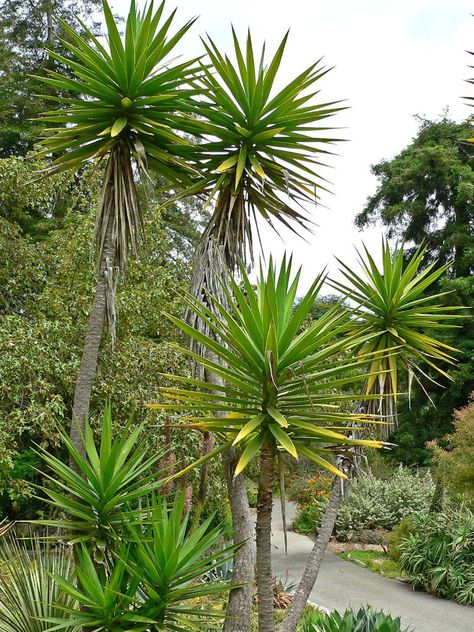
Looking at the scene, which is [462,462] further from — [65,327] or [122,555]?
[122,555]

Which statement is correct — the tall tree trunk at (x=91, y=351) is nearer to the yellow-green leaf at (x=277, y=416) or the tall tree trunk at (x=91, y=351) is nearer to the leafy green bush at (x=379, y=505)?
the yellow-green leaf at (x=277, y=416)

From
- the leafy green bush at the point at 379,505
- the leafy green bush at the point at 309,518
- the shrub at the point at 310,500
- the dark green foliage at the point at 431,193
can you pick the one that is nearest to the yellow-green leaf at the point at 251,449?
the leafy green bush at the point at 379,505

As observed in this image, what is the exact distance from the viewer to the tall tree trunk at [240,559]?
17.3 feet

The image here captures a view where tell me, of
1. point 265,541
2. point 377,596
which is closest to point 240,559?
point 265,541

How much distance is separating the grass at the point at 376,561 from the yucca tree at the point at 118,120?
33.6 feet

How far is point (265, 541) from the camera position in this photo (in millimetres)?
4461

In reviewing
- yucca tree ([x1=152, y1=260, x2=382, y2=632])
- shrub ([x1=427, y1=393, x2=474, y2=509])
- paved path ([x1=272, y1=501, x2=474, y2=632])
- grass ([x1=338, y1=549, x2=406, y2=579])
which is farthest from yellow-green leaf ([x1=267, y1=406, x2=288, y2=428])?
grass ([x1=338, y1=549, x2=406, y2=579])

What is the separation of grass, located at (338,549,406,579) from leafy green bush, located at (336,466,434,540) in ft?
4.60

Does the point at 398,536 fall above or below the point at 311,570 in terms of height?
below

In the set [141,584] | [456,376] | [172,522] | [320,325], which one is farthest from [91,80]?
[456,376]

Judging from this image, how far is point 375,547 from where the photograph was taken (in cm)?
1692

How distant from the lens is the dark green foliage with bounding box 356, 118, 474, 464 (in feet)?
82.4

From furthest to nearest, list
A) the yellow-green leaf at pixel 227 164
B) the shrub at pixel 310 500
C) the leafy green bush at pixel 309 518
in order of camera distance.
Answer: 1. the shrub at pixel 310 500
2. the leafy green bush at pixel 309 518
3. the yellow-green leaf at pixel 227 164

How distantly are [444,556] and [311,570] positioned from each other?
25.1 feet
